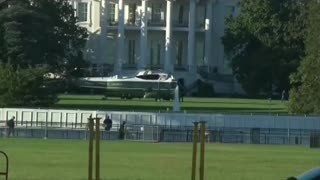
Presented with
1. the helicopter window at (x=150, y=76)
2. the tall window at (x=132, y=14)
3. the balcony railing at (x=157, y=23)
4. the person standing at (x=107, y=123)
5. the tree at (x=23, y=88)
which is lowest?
the person standing at (x=107, y=123)

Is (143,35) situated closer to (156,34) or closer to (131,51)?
(131,51)

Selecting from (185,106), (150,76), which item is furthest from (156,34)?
(185,106)

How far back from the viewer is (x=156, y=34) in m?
144

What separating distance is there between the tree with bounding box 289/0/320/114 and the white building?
2165 inches

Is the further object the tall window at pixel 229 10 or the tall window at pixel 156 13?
the tall window at pixel 229 10

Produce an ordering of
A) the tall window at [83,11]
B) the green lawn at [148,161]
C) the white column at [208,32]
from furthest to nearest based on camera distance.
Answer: the tall window at [83,11] < the white column at [208,32] < the green lawn at [148,161]

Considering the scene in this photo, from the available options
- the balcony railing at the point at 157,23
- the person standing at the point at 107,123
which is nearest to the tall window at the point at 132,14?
the balcony railing at the point at 157,23

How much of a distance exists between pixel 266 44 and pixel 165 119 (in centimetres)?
5313

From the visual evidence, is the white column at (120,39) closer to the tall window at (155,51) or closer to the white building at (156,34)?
the white building at (156,34)

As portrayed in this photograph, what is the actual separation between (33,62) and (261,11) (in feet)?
118

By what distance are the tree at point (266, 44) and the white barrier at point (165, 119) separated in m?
44.3

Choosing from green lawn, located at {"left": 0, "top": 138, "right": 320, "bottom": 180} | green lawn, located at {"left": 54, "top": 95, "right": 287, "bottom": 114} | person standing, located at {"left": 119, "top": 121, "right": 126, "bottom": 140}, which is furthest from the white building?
green lawn, located at {"left": 0, "top": 138, "right": 320, "bottom": 180}

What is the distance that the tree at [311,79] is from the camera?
251 feet

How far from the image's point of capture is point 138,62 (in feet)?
452
